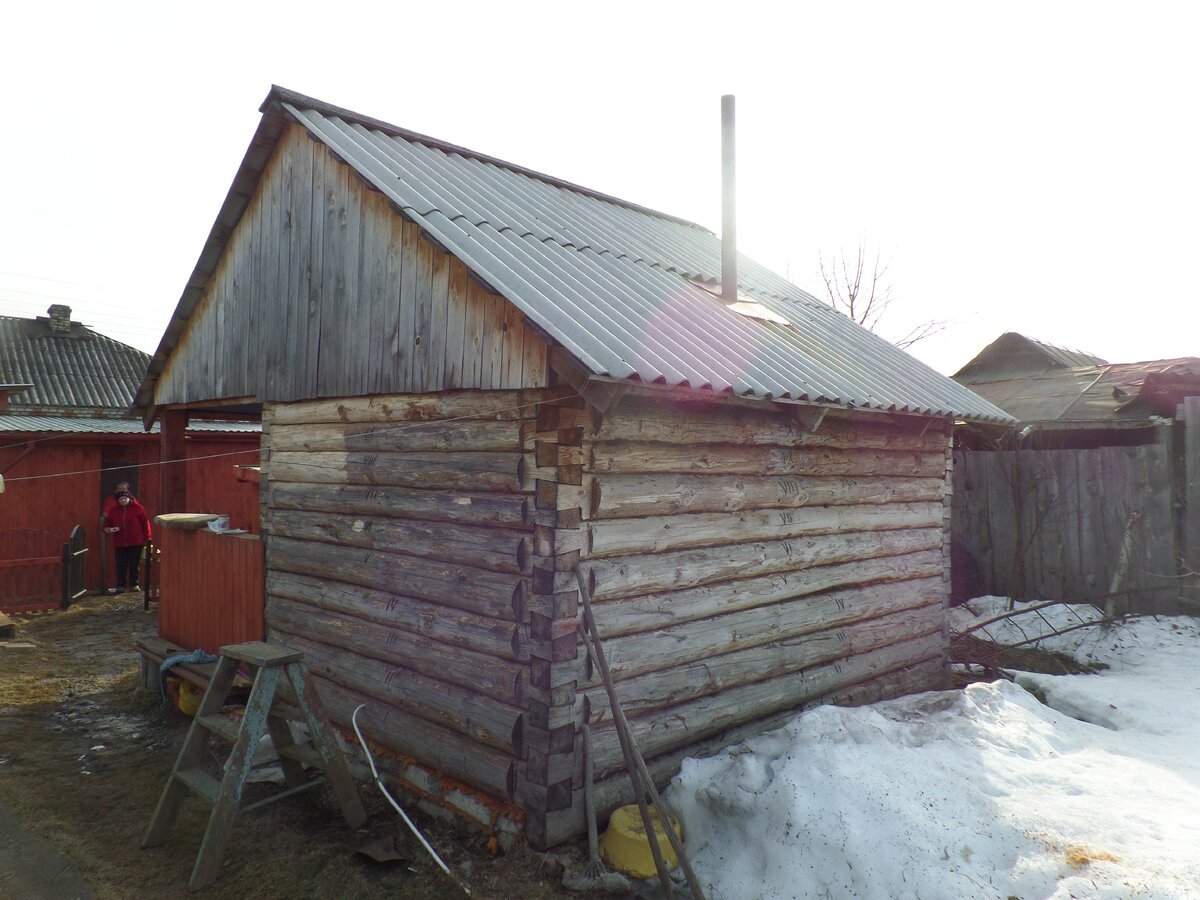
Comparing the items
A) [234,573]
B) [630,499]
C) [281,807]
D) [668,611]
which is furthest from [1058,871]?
[234,573]

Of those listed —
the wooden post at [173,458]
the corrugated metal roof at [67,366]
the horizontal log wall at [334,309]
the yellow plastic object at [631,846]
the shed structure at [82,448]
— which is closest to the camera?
the yellow plastic object at [631,846]

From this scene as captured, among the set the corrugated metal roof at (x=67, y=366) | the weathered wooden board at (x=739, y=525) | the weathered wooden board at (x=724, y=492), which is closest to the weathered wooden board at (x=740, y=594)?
the weathered wooden board at (x=739, y=525)

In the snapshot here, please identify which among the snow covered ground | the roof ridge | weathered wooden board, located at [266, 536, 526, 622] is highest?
the roof ridge

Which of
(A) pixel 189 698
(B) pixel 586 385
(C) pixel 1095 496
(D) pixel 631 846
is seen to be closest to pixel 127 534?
(A) pixel 189 698

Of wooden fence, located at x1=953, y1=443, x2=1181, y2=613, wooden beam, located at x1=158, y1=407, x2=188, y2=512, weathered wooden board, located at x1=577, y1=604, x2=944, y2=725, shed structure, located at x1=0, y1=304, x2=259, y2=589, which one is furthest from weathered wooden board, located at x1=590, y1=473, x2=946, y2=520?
shed structure, located at x1=0, y1=304, x2=259, y2=589

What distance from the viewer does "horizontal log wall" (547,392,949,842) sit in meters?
4.86

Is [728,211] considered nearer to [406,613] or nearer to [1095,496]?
[406,613]

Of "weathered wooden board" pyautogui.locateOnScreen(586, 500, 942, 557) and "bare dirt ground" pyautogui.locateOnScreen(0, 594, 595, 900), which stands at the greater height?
"weathered wooden board" pyautogui.locateOnScreen(586, 500, 942, 557)

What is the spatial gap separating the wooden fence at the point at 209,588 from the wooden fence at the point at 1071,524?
959cm

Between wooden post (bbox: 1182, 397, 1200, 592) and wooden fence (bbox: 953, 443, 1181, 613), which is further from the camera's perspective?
wooden fence (bbox: 953, 443, 1181, 613)

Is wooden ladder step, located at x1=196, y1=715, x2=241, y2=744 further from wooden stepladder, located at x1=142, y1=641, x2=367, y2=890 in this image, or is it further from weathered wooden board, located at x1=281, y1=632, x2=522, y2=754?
weathered wooden board, located at x1=281, y1=632, x2=522, y2=754

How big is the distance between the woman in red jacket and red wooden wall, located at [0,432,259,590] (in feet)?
0.99

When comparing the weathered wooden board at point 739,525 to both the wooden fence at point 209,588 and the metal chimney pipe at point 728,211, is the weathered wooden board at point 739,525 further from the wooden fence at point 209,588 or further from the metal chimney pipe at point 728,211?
the wooden fence at point 209,588

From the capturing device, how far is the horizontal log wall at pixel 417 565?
4820mm
